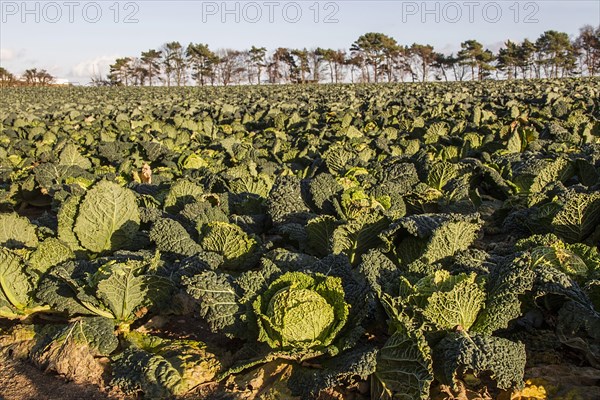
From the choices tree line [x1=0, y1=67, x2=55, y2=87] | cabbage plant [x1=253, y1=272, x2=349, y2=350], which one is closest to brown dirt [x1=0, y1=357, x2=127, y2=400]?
cabbage plant [x1=253, y1=272, x2=349, y2=350]

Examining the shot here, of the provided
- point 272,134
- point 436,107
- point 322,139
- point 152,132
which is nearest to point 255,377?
point 322,139

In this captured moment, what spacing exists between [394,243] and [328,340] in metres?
1.29

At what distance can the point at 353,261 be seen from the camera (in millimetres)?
4531

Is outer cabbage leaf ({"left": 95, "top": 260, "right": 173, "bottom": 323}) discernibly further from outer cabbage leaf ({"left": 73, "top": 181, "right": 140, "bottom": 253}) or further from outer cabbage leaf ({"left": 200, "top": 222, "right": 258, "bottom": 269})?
outer cabbage leaf ({"left": 73, "top": 181, "right": 140, "bottom": 253})

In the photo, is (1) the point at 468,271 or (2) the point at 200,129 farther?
(2) the point at 200,129

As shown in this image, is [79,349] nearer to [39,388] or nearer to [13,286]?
[39,388]

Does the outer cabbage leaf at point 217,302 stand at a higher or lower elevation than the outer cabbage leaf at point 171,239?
lower

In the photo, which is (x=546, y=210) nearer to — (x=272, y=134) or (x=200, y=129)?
(x=272, y=134)

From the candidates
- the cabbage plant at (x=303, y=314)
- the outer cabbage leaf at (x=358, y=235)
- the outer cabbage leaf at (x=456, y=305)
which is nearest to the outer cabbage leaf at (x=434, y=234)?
the outer cabbage leaf at (x=358, y=235)

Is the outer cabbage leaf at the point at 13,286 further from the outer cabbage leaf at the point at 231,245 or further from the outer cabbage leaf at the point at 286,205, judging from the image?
the outer cabbage leaf at the point at 286,205

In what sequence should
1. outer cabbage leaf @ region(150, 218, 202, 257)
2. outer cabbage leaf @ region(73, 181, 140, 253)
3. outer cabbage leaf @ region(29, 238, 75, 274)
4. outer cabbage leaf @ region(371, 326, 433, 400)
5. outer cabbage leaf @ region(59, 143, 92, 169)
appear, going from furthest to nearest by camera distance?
outer cabbage leaf @ region(59, 143, 92, 169)
outer cabbage leaf @ region(73, 181, 140, 253)
outer cabbage leaf @ region(150, 218, 202, 257)
outer cabbage leaf @ region(29, 238, 75, 274)
outer cabbage leaf @ region(371, 326, 433, 400)

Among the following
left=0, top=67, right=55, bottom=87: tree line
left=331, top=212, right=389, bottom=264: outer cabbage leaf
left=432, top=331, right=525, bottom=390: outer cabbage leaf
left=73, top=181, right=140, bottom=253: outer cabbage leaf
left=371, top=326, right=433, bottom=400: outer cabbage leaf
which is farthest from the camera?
left=0, top=67, right=55, bottom=87: tree line

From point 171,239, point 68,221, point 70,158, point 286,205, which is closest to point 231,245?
point 171,239

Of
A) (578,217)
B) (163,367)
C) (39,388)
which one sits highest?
(578,217)
